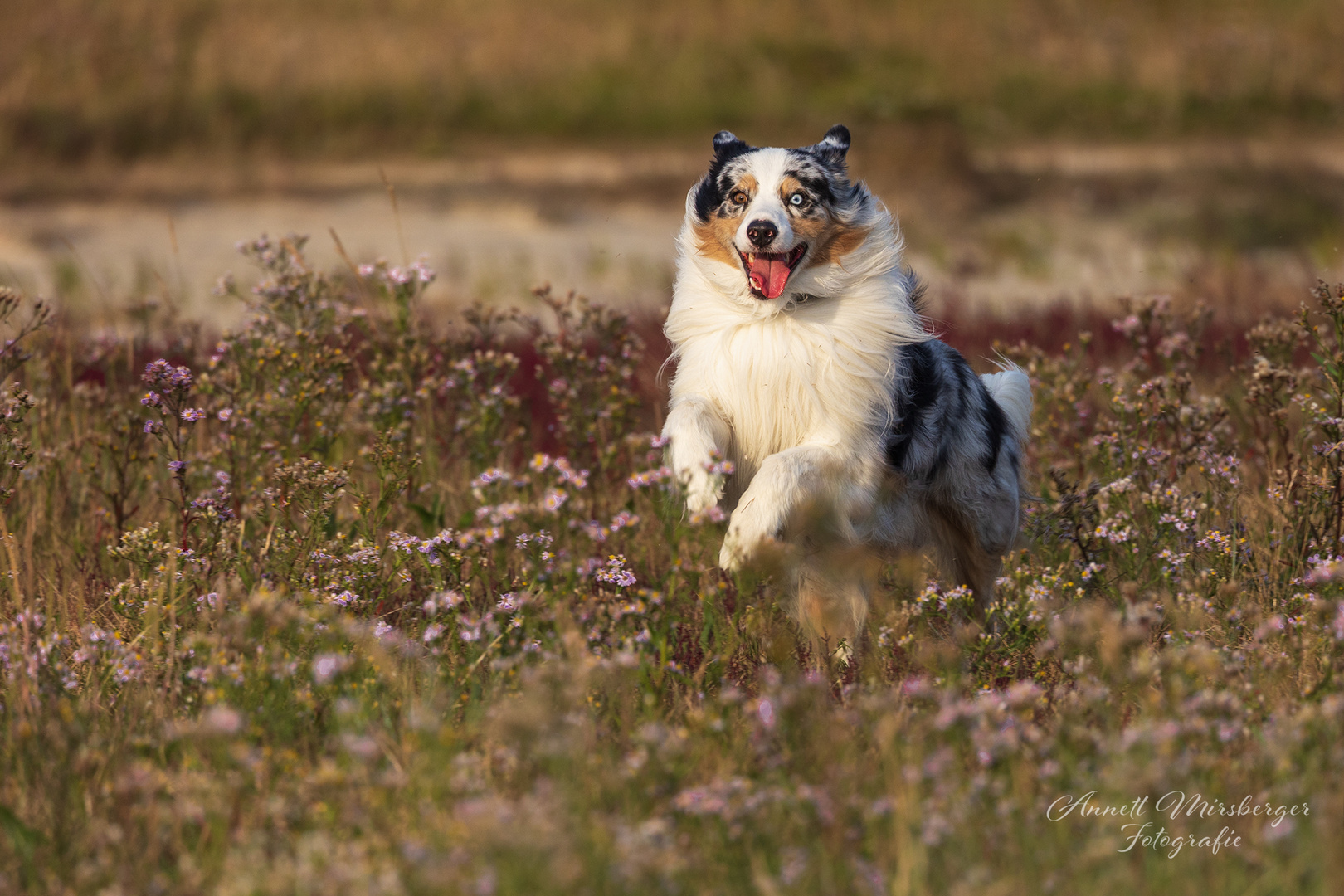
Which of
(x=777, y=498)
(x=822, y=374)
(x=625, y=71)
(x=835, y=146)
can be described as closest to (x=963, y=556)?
(x=822, y=374)

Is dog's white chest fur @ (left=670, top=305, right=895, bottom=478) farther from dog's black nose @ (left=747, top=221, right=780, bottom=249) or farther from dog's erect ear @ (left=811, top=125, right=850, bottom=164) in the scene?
dog's erect ear @ (left=811, top=125, right=850, bottom=164)

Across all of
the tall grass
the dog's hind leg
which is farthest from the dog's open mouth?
the tall grass

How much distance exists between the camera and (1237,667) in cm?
307

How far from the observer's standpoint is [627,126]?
18.8m

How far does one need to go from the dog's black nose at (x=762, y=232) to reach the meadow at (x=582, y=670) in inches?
31.3

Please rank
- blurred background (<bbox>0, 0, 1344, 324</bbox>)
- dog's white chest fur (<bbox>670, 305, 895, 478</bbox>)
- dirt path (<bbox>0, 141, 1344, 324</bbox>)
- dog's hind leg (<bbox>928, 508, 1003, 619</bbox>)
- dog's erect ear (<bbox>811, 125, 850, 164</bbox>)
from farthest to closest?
blurred background (<bbox>0, 0, 1344, 324</bbox>) < dirt path (<bbox>0, 141, 1344, 324</bbox>) < dog's hind leg (<bbox>928, 508, 1003, 619</bbox>) < dog's erect ear (<bbox>811, 125, 850, 164</bbox>) < dog's white chest fur (<bbox>670, 305, 895, 478</bbox>)

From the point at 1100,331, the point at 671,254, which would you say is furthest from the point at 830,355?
the point at 671,254

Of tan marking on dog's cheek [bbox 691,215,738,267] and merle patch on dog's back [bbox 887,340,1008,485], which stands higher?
tan marking on dog's cheek [bbox 691,215,738,267]

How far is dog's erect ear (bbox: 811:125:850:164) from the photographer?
15.2 feet

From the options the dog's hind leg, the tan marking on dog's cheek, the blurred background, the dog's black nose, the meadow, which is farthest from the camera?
the blurred background

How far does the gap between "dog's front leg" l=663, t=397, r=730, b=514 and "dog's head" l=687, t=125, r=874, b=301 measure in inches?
18.4

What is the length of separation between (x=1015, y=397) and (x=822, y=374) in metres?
1.11

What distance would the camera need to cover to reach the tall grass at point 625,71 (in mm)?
18391

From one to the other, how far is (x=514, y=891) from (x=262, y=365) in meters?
3.15
